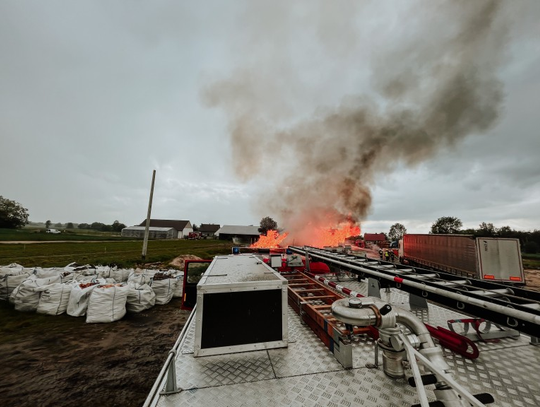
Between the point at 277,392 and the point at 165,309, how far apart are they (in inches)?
284

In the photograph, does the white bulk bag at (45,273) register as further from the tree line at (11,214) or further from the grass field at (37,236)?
the tree line at (11,214)

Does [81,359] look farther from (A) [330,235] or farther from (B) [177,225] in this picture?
(B) [177,225]

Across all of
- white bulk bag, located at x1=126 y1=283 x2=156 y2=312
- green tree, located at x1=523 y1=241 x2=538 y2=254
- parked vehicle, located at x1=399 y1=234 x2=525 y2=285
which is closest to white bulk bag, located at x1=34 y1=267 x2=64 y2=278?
white bulk bag, located at x1=126 y1=283 x2=156 y2=312

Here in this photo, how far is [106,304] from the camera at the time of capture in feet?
23.1

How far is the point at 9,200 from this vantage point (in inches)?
2462

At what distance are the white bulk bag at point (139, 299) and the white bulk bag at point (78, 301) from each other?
1158mm

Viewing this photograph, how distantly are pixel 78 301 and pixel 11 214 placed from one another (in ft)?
268

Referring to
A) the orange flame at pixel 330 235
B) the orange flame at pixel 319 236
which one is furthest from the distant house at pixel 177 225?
the orange flame at pixel 330 235

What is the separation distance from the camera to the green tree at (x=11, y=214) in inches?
2274

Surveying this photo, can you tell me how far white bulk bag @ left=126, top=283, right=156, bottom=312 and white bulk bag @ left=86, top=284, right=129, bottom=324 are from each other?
39 centimetres

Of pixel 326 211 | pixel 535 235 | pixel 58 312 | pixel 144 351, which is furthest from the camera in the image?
pixel 535 235

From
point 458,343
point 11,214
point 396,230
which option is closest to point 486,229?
point 396,230

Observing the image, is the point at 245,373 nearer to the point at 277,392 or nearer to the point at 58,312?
the point at 277,392

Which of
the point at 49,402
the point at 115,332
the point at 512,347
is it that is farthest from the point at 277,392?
the point at 115,332
